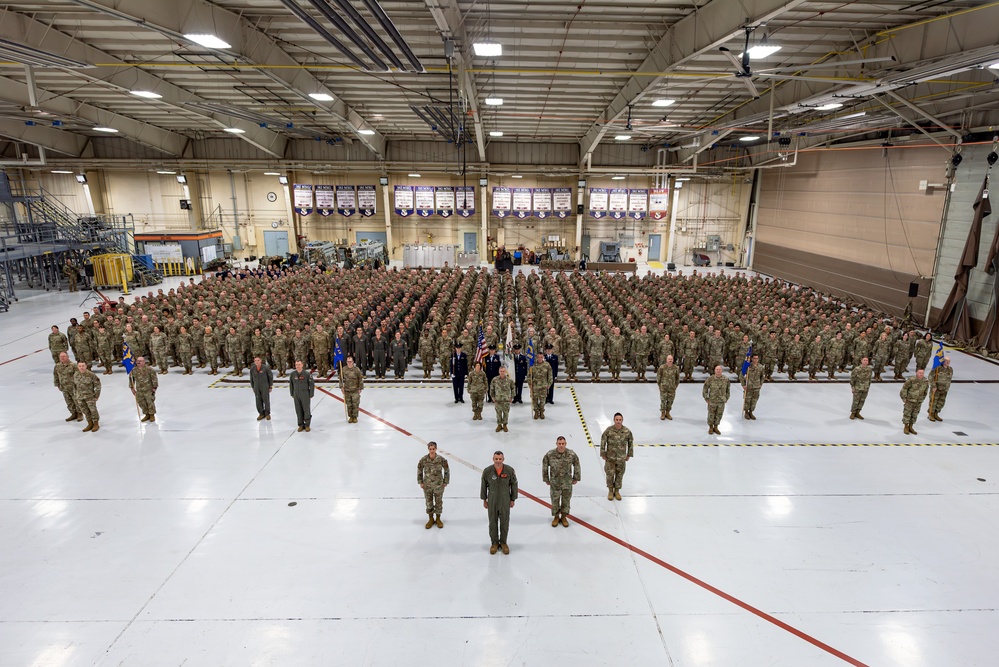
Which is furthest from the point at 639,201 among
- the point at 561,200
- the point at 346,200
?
the point at 346,200

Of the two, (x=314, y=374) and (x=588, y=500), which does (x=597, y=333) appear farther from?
(x=314, y=374)

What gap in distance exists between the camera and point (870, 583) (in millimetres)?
6547

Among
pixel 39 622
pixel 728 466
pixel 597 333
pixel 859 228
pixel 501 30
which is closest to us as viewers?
pixel 39 622

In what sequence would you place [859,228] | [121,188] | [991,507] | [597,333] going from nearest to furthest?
[991,507], [597,333], [859,228], [121,188]

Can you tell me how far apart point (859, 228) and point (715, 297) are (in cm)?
949

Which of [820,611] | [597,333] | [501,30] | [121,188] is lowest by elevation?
[820,611]

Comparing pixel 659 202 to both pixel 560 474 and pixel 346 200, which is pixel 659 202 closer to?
pixel 346 200

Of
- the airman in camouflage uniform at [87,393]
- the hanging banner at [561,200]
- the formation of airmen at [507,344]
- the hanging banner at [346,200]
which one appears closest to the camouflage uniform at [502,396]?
the formation of airmen at [507,344]

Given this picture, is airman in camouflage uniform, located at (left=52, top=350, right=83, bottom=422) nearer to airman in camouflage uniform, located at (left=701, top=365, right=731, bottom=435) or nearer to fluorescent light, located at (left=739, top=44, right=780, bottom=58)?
airman in camouflage uniform, located at (left=701, top=365, right=731, bottom=435)

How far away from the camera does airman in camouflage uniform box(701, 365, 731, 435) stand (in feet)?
34.4

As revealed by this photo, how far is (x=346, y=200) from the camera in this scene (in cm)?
3775

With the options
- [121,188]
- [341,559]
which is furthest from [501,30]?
[121,188]

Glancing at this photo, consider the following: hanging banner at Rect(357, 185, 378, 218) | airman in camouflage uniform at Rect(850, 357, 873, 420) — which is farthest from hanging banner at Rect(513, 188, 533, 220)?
airman in camouflage uniform at Rect(850, 357, 873, 420)

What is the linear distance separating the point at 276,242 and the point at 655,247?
29.7 m
